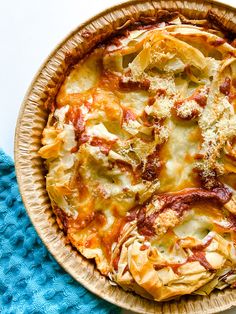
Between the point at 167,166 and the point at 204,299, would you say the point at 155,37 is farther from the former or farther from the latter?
the point at 204,299

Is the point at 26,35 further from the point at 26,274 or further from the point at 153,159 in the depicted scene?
the point at 26,274

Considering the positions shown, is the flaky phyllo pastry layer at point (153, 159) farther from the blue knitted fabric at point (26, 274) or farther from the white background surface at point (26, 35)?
the white background surface at point (26, 35)

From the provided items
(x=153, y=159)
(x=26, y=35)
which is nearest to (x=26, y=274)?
(x=153, y=159)

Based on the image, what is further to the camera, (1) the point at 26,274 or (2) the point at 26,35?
(2) the point at 26,35

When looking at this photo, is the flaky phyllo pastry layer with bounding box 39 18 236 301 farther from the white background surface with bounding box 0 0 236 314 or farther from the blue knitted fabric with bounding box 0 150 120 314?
the white background surface with bounding box 0 0 236 314

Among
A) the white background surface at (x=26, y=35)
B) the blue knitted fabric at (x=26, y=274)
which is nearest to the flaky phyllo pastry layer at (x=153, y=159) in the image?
the blue knitted fabric at (x=26, y=274)
